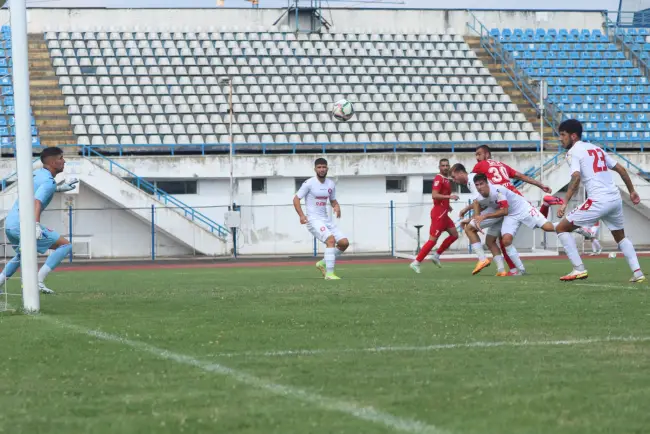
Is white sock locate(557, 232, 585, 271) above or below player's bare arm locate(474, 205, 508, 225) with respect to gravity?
below

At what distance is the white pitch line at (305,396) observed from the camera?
13.5 feet

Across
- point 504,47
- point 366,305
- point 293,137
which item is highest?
point 504,47

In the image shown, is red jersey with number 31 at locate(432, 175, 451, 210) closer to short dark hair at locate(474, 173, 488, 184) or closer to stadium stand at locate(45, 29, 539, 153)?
short dark hair at locate(474, 173, 488, 184)

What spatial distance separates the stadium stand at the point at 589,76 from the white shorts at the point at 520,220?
2271 cm

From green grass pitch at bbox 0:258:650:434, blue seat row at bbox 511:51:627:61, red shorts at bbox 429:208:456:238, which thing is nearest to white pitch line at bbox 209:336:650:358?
green grass pitch at bbox 0:258:650:434

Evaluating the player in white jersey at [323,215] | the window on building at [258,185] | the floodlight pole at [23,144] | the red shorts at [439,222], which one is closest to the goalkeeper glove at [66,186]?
the floodlight pole at [23,144]

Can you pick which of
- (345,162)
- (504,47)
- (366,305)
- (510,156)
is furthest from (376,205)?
(366,305)

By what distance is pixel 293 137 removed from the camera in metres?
35.7

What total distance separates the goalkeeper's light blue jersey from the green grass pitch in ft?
7.15

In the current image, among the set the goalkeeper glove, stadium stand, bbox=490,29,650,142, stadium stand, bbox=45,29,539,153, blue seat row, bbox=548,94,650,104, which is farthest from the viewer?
blue seat row, bbox=548,94,650,104

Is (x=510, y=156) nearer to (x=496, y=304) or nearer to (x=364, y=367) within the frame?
(x=496, y=304)

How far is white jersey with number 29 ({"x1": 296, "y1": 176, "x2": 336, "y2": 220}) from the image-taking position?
16281 millimetres

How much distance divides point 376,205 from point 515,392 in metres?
30.4

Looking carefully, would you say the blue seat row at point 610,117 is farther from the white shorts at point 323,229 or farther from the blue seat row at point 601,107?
the white shorts at point 323,229
